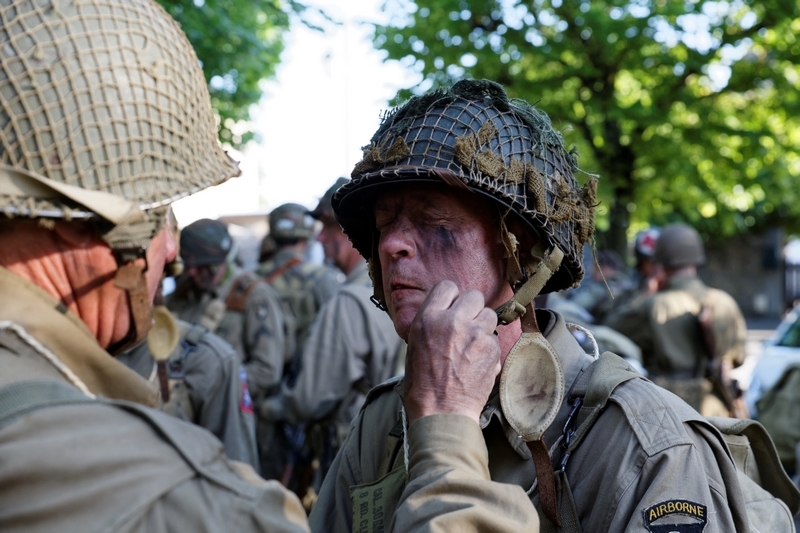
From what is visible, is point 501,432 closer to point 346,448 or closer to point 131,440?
point 346,448

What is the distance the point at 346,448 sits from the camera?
275 cm

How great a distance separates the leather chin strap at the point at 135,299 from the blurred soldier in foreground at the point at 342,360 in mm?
3310

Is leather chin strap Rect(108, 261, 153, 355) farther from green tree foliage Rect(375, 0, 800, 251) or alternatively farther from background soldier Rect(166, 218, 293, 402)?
green tree foliage Rect(375, 0, 800, 251)

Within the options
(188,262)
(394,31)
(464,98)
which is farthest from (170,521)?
(394,31)

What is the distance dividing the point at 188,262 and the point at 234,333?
2.35 ft

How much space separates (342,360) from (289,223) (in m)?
3.21

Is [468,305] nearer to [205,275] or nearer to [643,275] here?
[205,275]

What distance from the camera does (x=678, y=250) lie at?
8352mm

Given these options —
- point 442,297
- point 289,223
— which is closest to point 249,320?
point 289,223

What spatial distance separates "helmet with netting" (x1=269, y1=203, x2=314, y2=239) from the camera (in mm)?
8398

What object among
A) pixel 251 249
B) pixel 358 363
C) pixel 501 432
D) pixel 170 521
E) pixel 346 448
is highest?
pixel 170 521

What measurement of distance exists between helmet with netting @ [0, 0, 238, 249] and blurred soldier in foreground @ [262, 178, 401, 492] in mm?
3332

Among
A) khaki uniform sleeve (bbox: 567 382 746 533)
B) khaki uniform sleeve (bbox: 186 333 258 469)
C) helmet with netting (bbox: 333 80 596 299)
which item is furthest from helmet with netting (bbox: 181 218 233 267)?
khaki uniform sleeve (bbox: 567 382 746 533)

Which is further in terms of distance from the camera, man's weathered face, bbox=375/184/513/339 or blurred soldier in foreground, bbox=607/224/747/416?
blurred soldier in foreground, bbox=607/224/747/416
